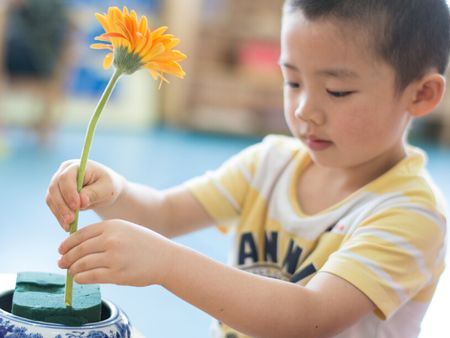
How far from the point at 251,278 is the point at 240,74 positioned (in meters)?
3.61

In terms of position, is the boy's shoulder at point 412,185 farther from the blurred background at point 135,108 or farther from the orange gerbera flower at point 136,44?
the blurred background at point 135,108

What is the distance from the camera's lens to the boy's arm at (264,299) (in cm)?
58

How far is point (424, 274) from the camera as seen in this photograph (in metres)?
0.71

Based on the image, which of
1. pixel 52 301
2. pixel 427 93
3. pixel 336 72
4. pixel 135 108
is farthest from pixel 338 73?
pixel 135 108

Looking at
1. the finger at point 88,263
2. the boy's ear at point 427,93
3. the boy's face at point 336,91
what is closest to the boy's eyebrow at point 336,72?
the boy's face at point 336,91

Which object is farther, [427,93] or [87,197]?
[427,93]

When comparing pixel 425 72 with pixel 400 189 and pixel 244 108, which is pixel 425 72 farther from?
pixel 244 108

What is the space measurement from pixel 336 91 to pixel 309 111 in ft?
0.11

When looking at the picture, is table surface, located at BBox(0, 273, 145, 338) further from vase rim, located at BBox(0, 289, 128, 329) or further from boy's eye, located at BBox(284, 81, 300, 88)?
boy's eye, located at BBox(284, 81, 300, 88)

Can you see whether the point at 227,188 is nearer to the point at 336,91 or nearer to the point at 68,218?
the point at 336,91

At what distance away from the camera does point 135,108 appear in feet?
13.6

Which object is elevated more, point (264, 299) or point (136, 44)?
point (136, 44)

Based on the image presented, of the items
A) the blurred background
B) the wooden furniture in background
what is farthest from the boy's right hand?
the wooden furniture in background

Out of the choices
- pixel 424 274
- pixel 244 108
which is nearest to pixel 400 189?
pixel 424 274
